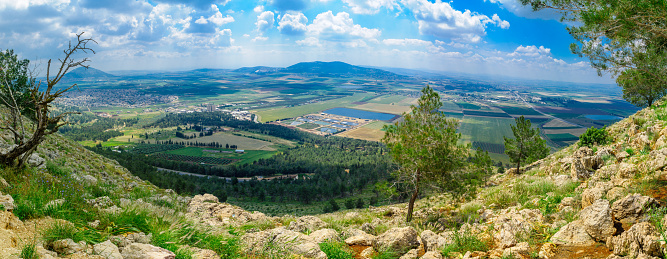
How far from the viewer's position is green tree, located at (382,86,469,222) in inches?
524

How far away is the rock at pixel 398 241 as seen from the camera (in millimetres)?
6685

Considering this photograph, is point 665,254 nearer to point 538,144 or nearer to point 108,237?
point 108,237

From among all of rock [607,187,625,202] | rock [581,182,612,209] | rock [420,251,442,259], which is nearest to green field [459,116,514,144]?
rock [581,182,612,209]

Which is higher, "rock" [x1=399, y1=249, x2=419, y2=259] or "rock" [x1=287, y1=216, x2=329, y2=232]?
"rock" [x1=399, y1=249, x2=419, y2=259]

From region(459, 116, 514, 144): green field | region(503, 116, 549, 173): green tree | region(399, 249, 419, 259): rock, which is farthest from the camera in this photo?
region(459, 116, 514, 144): green field

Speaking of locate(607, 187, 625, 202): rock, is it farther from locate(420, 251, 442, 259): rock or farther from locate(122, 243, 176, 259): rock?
locate(122, 243, 176, 259): rock

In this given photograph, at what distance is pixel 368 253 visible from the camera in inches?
261

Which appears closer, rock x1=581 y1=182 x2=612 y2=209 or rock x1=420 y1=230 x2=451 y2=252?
rock x1=420 y1=230 x2=451 y2=252

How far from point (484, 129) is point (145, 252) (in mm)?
158779

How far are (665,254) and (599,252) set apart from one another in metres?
1.19

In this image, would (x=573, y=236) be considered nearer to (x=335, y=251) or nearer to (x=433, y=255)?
(x=433, y=255)

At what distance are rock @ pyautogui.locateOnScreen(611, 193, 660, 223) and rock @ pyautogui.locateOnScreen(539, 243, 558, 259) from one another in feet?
5.07

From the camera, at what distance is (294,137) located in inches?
5920

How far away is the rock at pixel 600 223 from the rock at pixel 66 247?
911 centimetres
